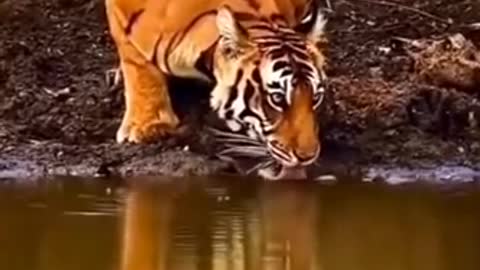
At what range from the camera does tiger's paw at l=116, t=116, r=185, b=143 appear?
31.3ft

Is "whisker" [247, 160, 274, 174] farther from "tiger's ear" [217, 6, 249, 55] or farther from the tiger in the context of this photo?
"tiger's ear" [217, 6, 249, 55]

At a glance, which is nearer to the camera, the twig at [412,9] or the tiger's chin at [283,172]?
Answer: the tiger's chin at [283,172]

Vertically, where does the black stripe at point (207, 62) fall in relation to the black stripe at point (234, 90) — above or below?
above

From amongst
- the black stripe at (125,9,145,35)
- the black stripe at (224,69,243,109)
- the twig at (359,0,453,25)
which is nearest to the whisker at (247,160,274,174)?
the black stripe at (224,69,243,109)

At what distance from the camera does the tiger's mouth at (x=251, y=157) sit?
8820 millimetres

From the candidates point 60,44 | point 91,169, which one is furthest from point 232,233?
point 60,44

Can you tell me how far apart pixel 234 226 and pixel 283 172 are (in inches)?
67.0

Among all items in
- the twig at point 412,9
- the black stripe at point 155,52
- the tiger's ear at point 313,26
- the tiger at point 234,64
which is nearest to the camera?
the tiger at point 234,64

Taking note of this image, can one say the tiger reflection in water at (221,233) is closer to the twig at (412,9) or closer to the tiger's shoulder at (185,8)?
the tiger's shoulder at (185,8)

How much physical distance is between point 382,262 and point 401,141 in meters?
3.27

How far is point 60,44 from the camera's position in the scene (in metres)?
10.9

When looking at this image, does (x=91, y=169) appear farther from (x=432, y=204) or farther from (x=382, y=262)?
(x=382, y=262)

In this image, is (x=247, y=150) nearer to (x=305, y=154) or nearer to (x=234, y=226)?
(x=305, y=154)

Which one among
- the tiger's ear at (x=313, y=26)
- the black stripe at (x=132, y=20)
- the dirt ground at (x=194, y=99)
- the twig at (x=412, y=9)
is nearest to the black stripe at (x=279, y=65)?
the tiger's ear at (x=313, y=26)
